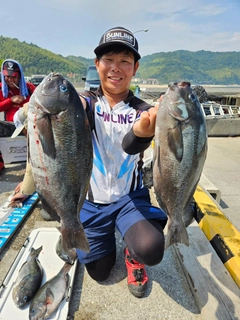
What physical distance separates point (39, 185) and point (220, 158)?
794 centimetres

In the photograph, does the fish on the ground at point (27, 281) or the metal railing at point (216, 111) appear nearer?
the fish on the ground at point (27, 281)

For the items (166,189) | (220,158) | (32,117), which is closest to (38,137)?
(32,117)

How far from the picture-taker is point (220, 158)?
8.68 metres

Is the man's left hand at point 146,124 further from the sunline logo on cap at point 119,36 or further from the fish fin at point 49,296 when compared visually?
the fish fin at point 49,296

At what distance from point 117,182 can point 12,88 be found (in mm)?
4694

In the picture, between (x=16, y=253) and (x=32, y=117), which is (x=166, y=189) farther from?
(x=16, y=253)

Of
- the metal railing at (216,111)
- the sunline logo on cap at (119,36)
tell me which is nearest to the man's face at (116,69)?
the sunline logo on cap at (119,36)

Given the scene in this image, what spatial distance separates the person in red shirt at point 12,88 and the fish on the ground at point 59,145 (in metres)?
4.77

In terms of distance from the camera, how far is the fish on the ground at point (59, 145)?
5.42 ft

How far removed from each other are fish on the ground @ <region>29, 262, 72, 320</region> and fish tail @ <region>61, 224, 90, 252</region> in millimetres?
747

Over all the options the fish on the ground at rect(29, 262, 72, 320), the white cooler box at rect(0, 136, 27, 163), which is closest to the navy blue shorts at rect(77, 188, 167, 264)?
the fish on the ground at rect(29, 262, 72, 320)

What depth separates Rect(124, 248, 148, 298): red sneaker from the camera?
100 inches

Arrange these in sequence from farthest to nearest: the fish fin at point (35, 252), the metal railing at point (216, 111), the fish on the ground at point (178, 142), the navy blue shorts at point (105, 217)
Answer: the metal railing at point (216, 111) → the fish fin at point (35, 252) → the navy blue shorts at point (105, 217) → the fish on the ground at point (178, 142)

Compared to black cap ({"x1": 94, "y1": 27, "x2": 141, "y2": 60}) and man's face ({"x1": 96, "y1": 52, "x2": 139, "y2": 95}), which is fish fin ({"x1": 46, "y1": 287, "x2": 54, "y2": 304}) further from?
black cap ({"x1": 94, "y1": 27, "x2": 141, "y2": 60})
